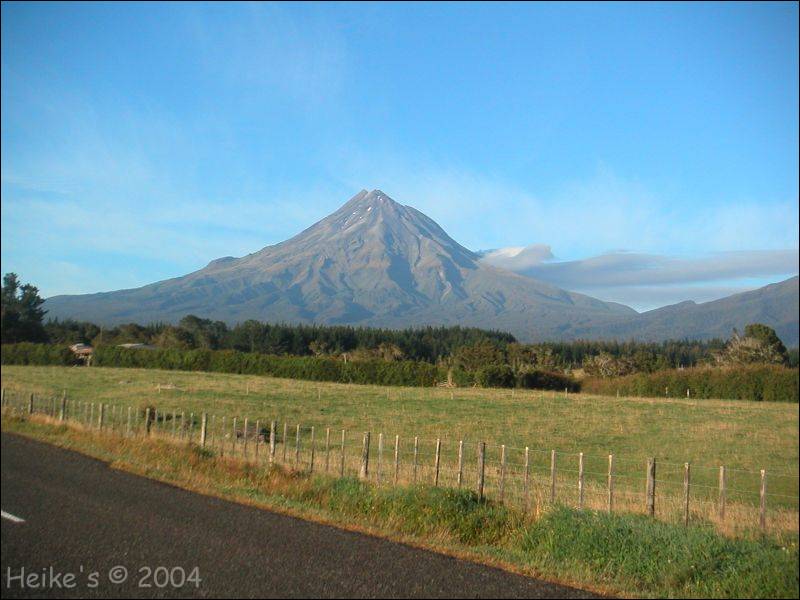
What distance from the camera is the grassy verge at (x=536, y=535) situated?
254 inches

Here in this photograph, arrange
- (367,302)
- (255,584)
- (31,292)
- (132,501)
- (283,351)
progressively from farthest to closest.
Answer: (283,351)
(367,302)
(31,292)
(132,501)
(255,584)

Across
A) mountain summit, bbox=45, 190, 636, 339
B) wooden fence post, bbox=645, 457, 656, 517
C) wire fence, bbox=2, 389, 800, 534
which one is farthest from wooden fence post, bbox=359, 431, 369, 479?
mountain summit, bbox=45, 190, 636, 339

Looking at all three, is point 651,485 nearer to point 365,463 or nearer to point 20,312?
point 365,463

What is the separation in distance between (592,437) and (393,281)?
2619 centimetres

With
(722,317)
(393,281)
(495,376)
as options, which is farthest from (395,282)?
(722,317)

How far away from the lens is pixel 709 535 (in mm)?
7164

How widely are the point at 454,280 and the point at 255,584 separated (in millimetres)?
30090

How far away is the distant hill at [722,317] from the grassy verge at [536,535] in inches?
112

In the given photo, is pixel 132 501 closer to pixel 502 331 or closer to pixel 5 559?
pixel 5 559

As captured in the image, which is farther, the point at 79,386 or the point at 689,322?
the point at 79,386

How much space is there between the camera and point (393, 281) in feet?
131

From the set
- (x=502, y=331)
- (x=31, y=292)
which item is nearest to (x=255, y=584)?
(x=502, y=331)

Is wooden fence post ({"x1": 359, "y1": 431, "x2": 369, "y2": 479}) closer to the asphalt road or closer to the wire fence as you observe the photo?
the wire fence

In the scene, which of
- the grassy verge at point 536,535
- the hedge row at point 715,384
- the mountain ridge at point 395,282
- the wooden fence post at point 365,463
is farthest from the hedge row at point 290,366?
the grassy verge at point 536,535
